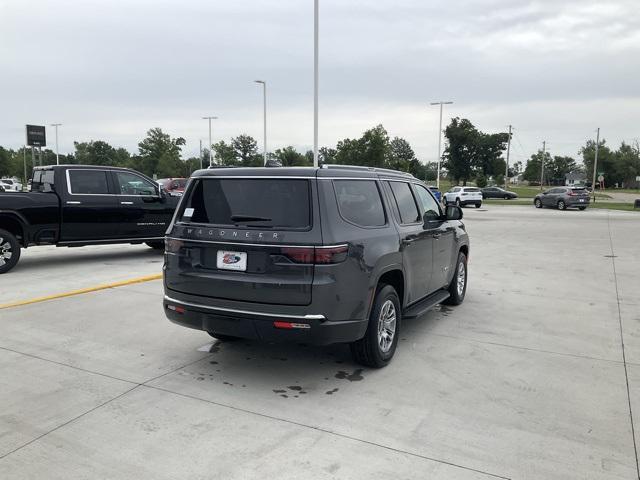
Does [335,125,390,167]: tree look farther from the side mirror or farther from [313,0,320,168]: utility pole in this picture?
the side mirror

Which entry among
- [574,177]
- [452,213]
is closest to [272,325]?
[452,213]

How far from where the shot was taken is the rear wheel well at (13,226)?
901 centimetres

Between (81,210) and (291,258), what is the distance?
7155 mm

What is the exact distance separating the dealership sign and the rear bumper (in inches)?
1711

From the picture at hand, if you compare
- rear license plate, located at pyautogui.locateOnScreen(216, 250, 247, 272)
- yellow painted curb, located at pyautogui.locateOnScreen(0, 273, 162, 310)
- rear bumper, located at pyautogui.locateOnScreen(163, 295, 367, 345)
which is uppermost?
Result: rear license plate, located at pyautogui.locateOnScreen(216, 250, 247, 272)

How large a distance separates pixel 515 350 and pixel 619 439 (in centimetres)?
182

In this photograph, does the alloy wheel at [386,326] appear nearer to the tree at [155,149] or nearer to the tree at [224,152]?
the tree at [224,152]

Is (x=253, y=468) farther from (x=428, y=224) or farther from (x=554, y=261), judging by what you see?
(x=554, y=261)

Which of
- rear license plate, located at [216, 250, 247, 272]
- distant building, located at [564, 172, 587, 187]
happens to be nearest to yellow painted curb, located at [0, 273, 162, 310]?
rear license plate, located at [216, 250, 247, 272]

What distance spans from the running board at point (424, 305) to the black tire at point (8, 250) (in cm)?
721

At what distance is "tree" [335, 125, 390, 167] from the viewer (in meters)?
65.6

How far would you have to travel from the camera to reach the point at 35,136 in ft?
137

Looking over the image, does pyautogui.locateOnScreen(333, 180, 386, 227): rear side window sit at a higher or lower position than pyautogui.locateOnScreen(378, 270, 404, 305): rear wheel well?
higher

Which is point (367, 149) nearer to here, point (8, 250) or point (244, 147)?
point (244, 147)
